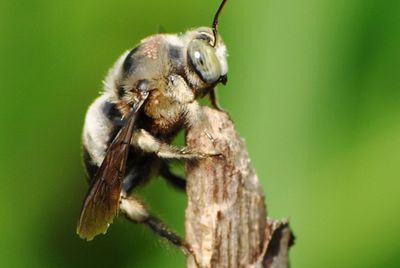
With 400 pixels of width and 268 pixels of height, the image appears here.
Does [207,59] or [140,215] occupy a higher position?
[207,59]

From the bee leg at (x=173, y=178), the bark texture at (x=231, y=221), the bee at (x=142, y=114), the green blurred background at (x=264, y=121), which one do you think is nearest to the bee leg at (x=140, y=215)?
the bee at (x=142, y=114)

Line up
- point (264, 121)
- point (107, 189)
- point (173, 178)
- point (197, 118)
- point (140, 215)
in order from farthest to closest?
1. point (264, 121)
2. point (173, 178)
3. point (140, 215)
4. point (107, 189)
5. point (197, 118)

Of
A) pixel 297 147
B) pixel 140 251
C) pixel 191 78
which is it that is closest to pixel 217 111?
pixel 191 78

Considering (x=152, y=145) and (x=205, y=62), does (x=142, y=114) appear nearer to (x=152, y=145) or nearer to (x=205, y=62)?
(x=152, y=145)

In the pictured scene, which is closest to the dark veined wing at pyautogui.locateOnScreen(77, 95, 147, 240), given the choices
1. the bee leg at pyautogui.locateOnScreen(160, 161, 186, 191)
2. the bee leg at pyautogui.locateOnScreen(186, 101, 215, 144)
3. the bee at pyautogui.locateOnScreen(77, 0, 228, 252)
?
the bee at pyautogui.locateOnScreen(77, 0, 228, 252)

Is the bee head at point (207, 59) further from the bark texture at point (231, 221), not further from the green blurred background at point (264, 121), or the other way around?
the green blurred background at point (264, 121)

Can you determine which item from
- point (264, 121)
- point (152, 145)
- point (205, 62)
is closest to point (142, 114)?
point (152, 145)
